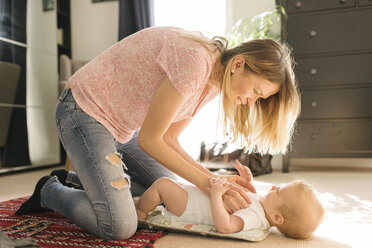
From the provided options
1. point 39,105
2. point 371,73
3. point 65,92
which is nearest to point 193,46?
point 65,92

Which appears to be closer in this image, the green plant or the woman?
the woman

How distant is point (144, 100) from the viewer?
122 cm

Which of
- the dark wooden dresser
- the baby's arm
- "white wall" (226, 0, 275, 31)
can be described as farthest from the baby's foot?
"white wall" (226, 0, 275, 31)

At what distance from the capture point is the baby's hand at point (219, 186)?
1.15 m

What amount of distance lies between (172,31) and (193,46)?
110 mm

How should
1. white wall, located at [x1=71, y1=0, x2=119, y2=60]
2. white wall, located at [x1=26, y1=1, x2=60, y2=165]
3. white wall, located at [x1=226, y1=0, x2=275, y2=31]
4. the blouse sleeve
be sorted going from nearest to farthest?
1. the blouse sleeve
2. white wall, located at [x1=26, y1=1, x2=60, y2=165]
3. white wall, located at [x1=226, y1=0, x2=275, y2=31]
4. white wall, located at [x1=71, y1=0, x2=119, y2=60]

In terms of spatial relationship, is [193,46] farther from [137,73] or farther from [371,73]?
[371,73]

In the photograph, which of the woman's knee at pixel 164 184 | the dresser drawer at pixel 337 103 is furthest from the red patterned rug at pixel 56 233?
the dresser drawer at pixel 337 103

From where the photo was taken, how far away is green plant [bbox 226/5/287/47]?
287cm

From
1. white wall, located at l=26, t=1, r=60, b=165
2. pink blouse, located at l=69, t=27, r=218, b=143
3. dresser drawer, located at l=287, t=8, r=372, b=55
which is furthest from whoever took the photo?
white wall, located at l=26, t=1, r=60, b=165

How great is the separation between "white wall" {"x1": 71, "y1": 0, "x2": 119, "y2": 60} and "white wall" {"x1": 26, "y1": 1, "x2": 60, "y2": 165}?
1.30 feet

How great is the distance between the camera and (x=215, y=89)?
52.1 inches

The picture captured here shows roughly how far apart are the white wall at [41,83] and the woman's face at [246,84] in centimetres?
251

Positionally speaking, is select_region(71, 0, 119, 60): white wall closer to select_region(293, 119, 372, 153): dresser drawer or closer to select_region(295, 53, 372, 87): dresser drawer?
select_region(295, 53, 372, 87): dresser drawer
